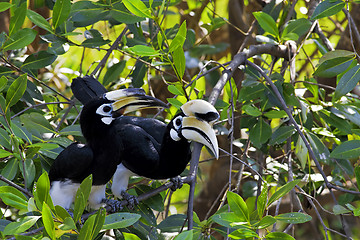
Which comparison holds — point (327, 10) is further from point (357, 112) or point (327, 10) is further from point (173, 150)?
point (173, 150)

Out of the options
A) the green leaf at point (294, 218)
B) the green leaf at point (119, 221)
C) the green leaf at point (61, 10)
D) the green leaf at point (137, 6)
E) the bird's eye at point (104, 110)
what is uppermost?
the green leaf at point (61, 10)

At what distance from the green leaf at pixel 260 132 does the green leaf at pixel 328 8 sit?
55 centimetres

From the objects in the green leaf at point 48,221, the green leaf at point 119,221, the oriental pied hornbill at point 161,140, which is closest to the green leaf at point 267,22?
the oriental pied hornbill at point 161,140

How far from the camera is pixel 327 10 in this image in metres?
1.60

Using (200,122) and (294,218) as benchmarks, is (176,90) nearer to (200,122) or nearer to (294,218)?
(200,122)

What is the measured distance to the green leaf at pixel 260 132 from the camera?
201 centimetres

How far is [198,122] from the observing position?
63.2 inches

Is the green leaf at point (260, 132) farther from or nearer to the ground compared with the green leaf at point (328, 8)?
nearer to the ground

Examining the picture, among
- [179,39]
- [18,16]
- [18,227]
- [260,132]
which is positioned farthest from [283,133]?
[18,227]

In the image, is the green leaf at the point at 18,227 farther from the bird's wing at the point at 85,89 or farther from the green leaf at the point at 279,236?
the bird's wing at the point at 85,89

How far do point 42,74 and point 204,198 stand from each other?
1212mm

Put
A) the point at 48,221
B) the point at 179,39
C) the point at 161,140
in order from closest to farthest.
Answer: the point at 48,221 < the point at 179,39 < the point at 161,140

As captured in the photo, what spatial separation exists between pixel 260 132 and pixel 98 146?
0.65m

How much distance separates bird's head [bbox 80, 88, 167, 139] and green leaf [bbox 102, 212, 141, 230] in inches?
21.2
